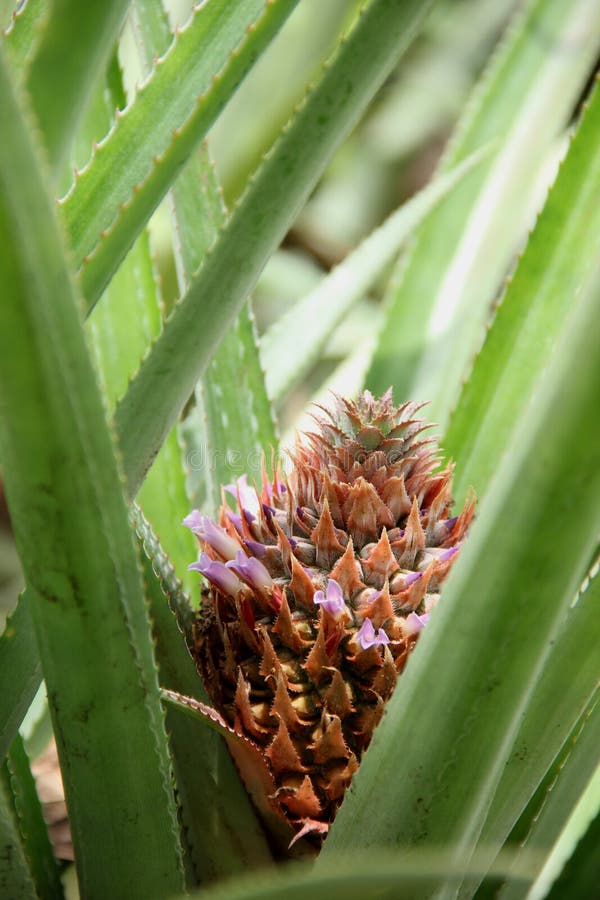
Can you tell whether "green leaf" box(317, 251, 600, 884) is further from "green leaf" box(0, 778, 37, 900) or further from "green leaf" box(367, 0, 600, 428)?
"green leaf" box(367, 0, 600, 428)

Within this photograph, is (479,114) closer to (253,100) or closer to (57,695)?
(253,100)

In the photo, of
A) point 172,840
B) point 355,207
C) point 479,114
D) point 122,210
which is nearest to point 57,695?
point 172,840

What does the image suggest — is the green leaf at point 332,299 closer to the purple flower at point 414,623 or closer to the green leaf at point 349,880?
the purple flower at point 414,623

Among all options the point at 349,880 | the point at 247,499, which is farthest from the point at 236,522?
the point at 349,880

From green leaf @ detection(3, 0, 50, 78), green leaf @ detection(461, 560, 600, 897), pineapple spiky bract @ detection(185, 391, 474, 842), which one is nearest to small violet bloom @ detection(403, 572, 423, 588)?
pineapple spiky bract @ detection(185, 391, 474, 842)

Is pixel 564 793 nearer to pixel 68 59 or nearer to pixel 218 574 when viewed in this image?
pixel 218 574
